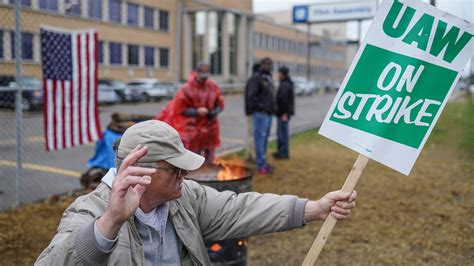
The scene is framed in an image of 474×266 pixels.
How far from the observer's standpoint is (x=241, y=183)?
3.81 meters

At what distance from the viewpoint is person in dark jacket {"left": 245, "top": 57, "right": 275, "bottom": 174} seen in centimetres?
859

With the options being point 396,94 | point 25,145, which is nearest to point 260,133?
point 25,145

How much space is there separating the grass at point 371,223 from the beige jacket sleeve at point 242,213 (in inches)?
92.3

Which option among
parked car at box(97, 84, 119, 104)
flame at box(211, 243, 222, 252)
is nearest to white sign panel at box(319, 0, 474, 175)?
flame at box(211, 243, 222, 252)

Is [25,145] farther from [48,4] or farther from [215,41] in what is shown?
[215,41]

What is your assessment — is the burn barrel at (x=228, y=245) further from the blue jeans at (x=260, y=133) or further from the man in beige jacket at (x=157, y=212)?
the blue jeans at (x=260, y=133)

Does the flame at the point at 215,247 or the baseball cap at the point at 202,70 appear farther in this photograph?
the baseball cap at the point at 202,70

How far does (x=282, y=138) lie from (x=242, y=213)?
295 inches

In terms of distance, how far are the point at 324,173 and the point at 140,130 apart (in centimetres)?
716

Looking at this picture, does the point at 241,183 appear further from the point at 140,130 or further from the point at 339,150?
the point at 339,150

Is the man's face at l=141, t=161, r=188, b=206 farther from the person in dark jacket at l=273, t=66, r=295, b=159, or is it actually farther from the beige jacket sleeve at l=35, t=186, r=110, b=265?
the person in dark jacket at l=273, t=66, r=295, b=159

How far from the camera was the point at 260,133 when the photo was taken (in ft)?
28.3

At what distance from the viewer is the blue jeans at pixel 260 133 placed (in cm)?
858

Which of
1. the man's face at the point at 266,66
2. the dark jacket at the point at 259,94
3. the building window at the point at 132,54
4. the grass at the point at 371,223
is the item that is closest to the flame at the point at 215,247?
the grass at the point at 371,223
